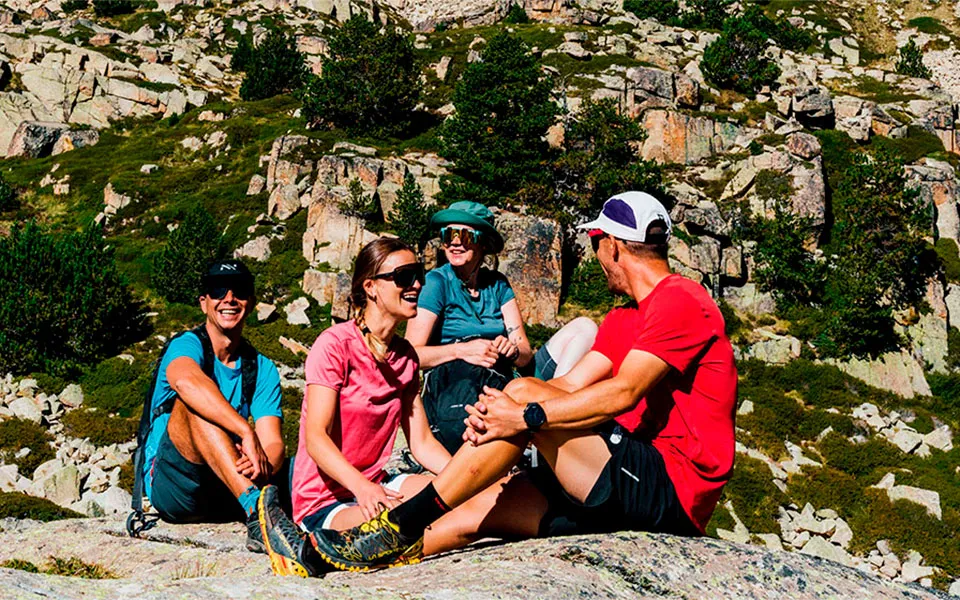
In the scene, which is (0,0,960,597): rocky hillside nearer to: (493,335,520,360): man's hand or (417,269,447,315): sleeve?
(493,335,520,360): man's hand

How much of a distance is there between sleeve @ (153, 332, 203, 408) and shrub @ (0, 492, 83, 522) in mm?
6282

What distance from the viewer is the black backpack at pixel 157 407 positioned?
4.77 metres

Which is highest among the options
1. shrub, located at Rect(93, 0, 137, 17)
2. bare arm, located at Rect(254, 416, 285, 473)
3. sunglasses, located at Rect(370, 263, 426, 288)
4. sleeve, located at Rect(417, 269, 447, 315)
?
shrub, located at Rect(93, 0, 137, 17)

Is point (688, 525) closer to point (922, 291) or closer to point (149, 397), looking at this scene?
point (149, 397)

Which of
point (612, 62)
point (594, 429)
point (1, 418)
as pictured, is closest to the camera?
point (594, 429)

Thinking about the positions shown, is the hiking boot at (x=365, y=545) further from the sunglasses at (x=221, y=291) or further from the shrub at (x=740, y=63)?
the shrub at (x=740, y=63)

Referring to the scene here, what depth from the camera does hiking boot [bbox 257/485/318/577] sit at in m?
3.35

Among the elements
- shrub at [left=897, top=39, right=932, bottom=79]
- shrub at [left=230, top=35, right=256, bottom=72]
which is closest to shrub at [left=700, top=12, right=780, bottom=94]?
shrub at [left=897, top=39, right=932, bottom=79]

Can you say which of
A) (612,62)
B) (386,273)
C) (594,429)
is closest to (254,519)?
(386,273)

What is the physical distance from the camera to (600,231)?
3.80 metres

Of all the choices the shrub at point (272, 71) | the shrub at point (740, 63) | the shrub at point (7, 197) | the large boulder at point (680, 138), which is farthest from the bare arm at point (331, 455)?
the shrub at point (272, 71)

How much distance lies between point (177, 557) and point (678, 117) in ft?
101

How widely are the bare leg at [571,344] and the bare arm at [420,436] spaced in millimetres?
1021

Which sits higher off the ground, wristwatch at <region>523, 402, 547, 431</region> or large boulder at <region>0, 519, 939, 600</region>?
wristwatch at <region>523, 402, 547, 431</region>
